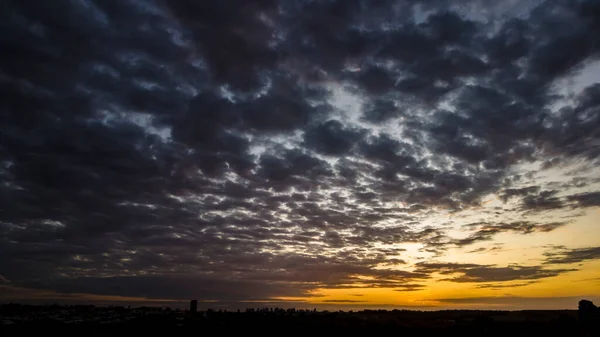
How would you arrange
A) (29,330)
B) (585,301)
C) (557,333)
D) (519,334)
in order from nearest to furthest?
(29,330)
(519,334)
(557,333)
(585,301)

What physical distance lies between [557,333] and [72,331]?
67755 mm

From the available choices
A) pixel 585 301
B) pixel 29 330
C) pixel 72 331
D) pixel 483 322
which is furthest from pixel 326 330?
pixel 585 301

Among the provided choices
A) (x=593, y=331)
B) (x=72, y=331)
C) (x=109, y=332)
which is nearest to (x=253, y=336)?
(x=109, y=332)

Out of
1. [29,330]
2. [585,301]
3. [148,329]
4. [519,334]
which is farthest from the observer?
[585,301]

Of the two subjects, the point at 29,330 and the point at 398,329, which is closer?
the point at 29,330

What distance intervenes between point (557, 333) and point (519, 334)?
9264 mm

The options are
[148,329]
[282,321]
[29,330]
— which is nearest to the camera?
[29,330]

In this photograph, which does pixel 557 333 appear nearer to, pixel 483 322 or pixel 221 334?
pixel 483 322

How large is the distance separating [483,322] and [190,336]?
4756 cm

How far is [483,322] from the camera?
69438 millimetres

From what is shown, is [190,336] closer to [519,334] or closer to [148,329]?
[148,329]

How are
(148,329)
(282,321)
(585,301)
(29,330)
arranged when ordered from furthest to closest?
1. (585,301)
2. (282,321)
3. (148,329)
4. (29,330)

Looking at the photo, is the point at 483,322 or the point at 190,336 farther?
the point at 483,322

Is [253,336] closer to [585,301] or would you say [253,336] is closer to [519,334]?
[519,334]
